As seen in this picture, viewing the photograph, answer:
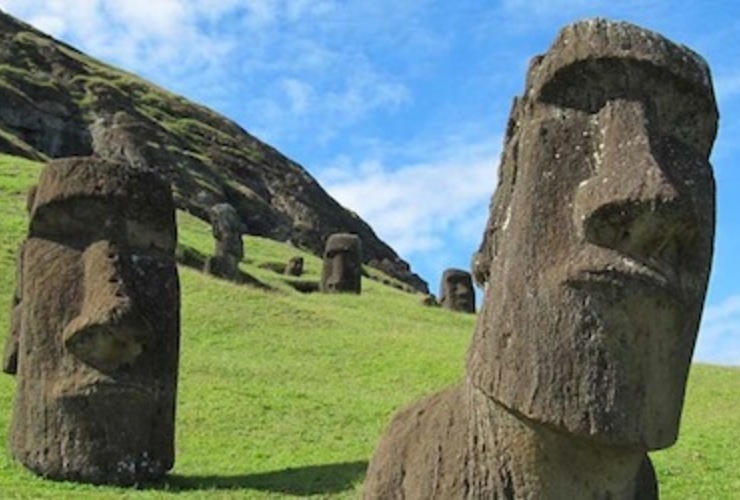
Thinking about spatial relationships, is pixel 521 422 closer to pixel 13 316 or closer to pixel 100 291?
pixel 100 291

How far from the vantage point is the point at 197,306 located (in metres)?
26.5

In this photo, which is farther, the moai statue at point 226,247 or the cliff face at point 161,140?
the cliff face at point 161,140

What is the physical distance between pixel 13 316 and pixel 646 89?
9965mm

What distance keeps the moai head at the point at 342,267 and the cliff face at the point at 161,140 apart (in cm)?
2459

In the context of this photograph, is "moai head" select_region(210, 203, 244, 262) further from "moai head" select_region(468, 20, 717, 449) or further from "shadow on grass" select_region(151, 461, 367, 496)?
"moai head" select_region(468, 20, 717, 449)

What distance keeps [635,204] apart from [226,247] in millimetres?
31347

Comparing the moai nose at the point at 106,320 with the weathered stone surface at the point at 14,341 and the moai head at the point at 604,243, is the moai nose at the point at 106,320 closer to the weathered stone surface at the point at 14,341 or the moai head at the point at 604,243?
the weathered stone surface at the point at 14,341

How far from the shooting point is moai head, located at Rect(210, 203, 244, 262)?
3550 cm

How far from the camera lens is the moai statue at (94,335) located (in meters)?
11.8

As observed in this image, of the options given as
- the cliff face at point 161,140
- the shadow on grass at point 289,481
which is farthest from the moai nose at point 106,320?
the cliff face at point 161,140

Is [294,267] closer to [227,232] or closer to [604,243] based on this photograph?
[227,232]

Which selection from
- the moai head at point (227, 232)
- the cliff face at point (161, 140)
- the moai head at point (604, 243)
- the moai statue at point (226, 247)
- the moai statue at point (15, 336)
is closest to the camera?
the moai head at point (604, 243)

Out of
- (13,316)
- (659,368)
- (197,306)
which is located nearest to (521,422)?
(659,368)

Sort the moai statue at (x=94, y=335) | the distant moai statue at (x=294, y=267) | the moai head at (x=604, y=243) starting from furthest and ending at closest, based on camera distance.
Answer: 1. the distant moai statue at (x=294, y=267)
2. the moai statue at (x=94, y=335)
3. the moai head at (x=604, y=243)
